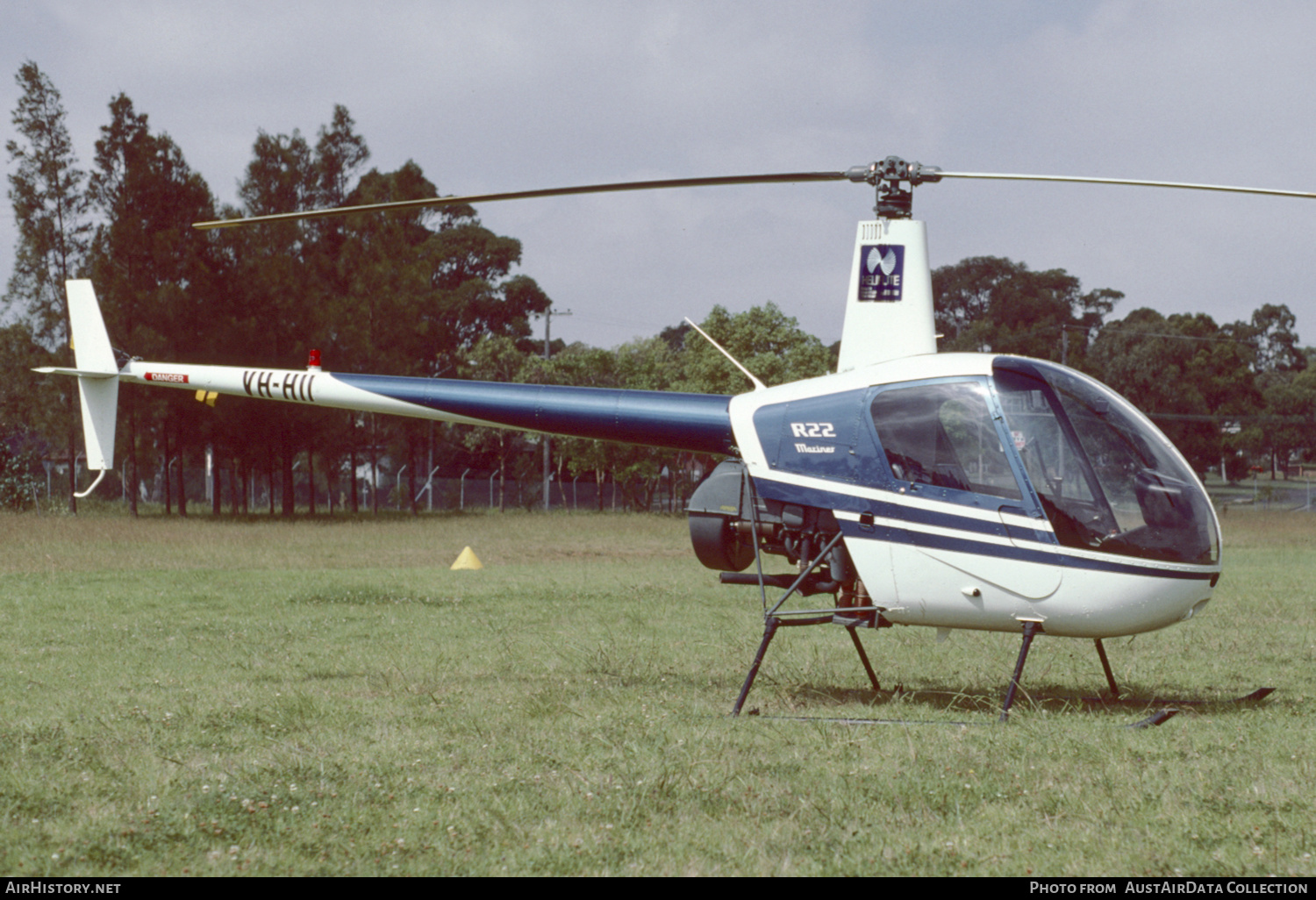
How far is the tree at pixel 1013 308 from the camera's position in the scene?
263 ft

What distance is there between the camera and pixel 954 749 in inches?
257

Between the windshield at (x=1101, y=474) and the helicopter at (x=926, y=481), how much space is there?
0.04 feet

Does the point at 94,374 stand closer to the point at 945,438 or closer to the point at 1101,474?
the point at 945,438

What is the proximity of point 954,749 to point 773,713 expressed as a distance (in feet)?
5.46

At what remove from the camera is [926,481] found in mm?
7547

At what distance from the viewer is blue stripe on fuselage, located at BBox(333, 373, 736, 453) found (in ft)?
29.0

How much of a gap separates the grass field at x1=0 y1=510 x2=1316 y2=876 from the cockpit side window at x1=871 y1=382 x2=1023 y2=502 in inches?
63.7

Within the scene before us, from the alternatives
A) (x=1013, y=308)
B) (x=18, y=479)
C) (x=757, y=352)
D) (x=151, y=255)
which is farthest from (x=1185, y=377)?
(x=18, y=479)

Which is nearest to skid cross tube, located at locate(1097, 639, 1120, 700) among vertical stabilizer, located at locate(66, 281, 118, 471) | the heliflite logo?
the heliflite logo

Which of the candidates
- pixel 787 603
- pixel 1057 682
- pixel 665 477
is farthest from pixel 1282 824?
pixel 665 477

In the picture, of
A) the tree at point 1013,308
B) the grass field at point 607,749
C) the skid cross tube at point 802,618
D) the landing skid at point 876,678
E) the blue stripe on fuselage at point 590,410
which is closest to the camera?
the grass field at point 607,749

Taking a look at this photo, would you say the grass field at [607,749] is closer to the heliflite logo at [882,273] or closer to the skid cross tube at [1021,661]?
the skid cross tube at [1021,661]

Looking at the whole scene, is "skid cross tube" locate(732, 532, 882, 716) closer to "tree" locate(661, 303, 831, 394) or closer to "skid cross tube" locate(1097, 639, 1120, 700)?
"skid cross tube" locate(1097, 639, 1120, 700)

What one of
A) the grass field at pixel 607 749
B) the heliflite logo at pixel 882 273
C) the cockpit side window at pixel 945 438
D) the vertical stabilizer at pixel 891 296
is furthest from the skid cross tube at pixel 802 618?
the heliflite logo at pixel 882 273
